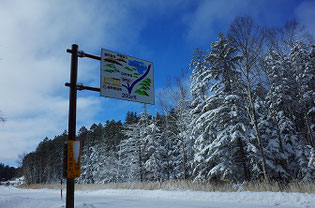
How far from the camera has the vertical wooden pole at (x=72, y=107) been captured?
16.7 feet

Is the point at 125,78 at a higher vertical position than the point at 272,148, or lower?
higher

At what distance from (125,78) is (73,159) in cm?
285

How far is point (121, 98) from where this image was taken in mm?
6438

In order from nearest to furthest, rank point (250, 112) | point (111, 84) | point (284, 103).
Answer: point (111, 84)
point (250, 112)
point (284, 103)

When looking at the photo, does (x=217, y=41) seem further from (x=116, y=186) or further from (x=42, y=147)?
(x=42, y=147)

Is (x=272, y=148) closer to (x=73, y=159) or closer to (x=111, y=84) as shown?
(x=111, y=84)

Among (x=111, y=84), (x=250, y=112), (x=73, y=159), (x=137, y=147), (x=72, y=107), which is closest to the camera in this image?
(x=73, y=159)

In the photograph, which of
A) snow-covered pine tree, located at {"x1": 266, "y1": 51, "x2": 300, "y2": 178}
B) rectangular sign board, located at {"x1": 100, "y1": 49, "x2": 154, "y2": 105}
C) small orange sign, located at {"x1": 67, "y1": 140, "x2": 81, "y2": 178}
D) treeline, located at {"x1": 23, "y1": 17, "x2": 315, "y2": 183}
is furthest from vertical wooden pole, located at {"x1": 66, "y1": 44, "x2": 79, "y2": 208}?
snow-covered pine tree, located at {"x1": 266, "y1": 51, "x2": 300, "y2": 178}

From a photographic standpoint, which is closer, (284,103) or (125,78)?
(125,78)

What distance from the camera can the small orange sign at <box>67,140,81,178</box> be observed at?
503cm

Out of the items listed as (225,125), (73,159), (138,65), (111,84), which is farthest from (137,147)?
(73,159)

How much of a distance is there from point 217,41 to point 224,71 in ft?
9.45

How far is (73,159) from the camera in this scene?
5.07m

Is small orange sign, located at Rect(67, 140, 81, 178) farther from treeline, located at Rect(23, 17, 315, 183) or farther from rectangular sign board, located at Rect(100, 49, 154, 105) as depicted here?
treeline, located at Rect(23, 17, 315, 183)
